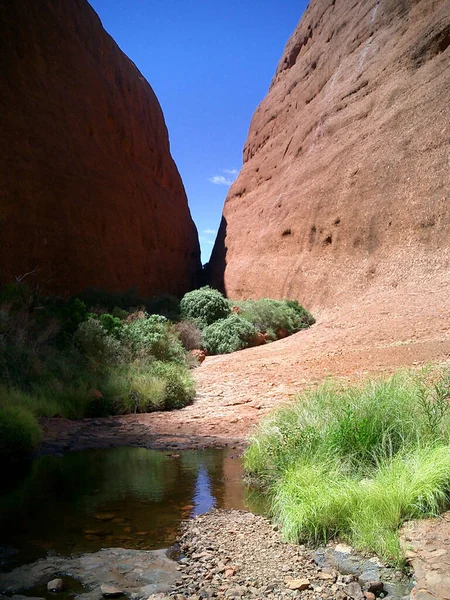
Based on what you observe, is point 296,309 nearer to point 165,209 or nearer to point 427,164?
point 427,164

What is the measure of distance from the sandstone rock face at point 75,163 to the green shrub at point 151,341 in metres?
6.06

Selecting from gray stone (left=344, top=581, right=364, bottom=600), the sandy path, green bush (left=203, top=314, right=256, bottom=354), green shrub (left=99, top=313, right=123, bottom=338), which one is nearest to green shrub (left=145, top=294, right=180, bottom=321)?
green bush (left=203, top=314, right=256, bottom=354)

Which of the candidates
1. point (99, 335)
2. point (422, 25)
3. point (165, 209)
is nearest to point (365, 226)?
point (422, 25)

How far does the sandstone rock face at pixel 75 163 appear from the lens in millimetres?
20500

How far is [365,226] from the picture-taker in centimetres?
2116

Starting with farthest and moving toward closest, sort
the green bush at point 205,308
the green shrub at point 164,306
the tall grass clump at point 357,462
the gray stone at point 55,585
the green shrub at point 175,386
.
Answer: the green shrub at point 164,306
the green bush at point 205,308
the green shrub at point 175,386
the tall grass clump at point 357,462
the gray stone at point 55,585

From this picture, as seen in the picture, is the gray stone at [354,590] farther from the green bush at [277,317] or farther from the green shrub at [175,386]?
the green bush at [277,317]

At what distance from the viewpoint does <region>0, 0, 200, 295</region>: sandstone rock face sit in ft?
67.3

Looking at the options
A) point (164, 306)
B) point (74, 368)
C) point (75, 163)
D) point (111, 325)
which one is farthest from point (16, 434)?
point (75, 163)

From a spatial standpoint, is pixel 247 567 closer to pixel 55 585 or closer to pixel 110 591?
pixel 110 591

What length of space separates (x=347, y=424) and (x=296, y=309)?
1726 cm

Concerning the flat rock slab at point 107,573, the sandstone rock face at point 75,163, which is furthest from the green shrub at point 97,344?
the flat rock slab at point 107,573

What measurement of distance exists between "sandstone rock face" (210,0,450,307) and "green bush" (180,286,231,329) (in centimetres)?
348

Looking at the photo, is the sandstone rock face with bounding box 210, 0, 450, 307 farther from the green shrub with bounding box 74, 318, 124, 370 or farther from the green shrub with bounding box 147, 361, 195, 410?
the green shrub with bounding box 74, 318, 124, 370
